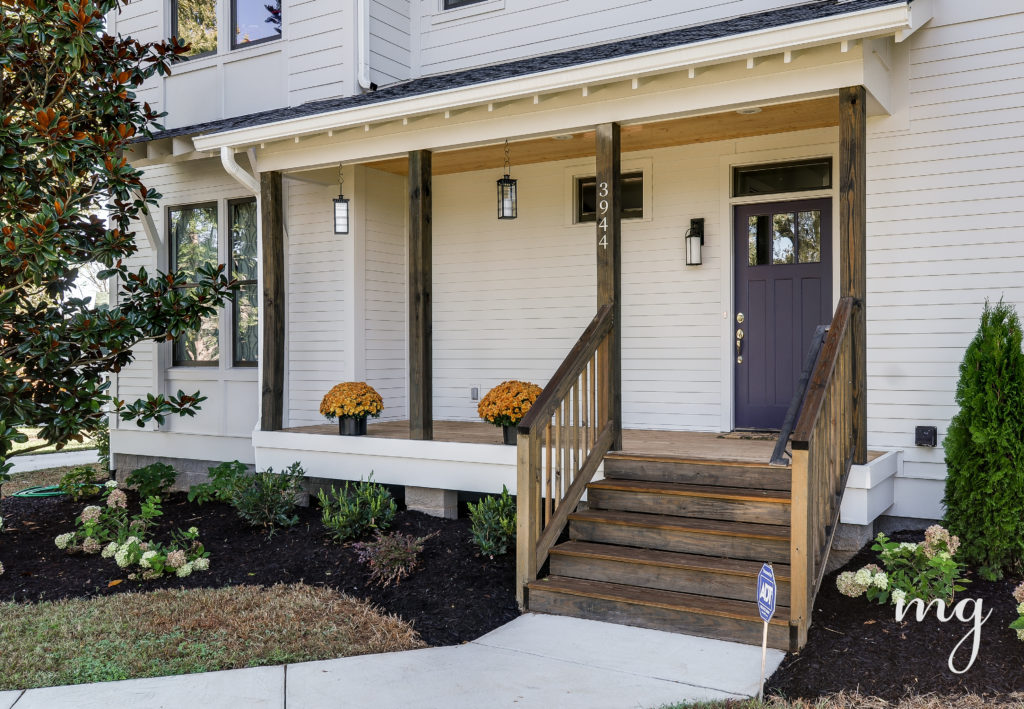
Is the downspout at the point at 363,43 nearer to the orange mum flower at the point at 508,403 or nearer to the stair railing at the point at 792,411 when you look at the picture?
the orange mum flower at the point at 508,403

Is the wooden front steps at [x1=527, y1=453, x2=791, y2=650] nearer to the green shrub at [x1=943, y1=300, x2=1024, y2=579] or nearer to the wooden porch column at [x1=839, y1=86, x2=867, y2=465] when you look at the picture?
the wooden porch column at [x1=839, y1=86, x2=867, y2=465]

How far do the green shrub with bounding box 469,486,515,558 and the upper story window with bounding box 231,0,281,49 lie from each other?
5.59 meters

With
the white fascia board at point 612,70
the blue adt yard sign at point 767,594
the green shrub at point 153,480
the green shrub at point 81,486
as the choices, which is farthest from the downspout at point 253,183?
the blue adt yard sign at point 767,594

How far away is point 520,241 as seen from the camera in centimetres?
787

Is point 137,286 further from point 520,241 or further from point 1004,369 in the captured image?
point 1004,369

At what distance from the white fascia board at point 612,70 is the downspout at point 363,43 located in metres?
1.26

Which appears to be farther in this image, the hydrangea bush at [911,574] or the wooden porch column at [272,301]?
the wooden porch column at [272,301]

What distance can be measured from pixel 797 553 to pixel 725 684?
0.74 meters

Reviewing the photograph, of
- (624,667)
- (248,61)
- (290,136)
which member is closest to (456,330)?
(290,136)

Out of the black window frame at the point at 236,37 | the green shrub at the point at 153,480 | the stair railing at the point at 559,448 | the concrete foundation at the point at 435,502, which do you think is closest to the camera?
the stair railing at the point at 559,448

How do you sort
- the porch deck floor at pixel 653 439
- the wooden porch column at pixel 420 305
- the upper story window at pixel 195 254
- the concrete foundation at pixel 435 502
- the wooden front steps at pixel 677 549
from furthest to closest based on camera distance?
the upper story window at pixel 195 254 < the concrete foundation at pixel 435 502 < the wooden porch column at pixel 420 305 < the porch deck floor at pixel 653 439 < the wooden front steps at pixel 677 549

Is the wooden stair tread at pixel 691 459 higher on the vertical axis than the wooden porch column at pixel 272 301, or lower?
lower

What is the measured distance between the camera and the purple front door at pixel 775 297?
657 cm

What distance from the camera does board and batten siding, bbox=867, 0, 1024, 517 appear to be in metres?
5.40
